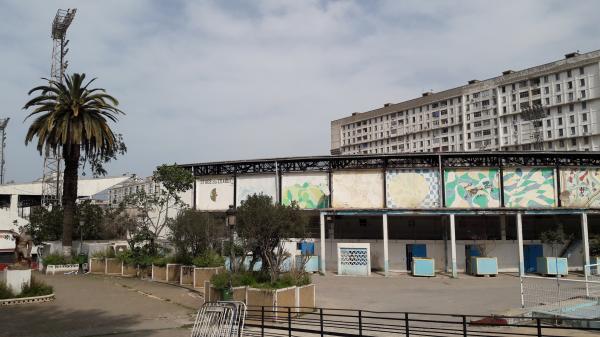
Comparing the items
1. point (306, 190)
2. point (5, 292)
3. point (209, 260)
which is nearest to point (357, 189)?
point (306, 190)

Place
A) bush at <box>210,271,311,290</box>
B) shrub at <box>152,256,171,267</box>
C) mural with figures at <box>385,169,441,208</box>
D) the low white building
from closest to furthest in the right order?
bush at <box>210,271,311,290</box> → shrub at <box>152,256,171,267</box> → mural with figures at <box>385,169,441,208</box> → the low white building

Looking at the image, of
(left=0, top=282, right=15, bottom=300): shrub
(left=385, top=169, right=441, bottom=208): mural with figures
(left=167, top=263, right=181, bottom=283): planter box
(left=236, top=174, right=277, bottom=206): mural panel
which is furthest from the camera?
(left=236, top=174, right=277, bottom=206): mural panel

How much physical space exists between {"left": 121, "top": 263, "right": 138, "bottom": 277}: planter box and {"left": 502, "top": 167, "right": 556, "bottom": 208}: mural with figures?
24.8m

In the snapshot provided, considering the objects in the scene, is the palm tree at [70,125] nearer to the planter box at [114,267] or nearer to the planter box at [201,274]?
the planter box at [114,267]

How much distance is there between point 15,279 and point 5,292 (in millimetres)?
811

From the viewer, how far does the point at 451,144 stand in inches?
4136

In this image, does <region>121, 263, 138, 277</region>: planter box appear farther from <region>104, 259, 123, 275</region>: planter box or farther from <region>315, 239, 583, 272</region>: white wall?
<region>315, 239, 583, 272</region>: white wall

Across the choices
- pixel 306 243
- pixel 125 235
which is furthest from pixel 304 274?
pixel 125 235

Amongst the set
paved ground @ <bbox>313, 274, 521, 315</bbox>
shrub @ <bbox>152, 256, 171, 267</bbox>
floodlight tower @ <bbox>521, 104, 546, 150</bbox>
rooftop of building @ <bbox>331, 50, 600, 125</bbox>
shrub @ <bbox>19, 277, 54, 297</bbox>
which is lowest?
paved ground @ <bbox>313, 274, 521, 315</bbox>

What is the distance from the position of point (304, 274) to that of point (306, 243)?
1661 cm

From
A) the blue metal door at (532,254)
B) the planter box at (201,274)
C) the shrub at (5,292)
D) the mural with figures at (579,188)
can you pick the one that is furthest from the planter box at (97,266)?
the mural with figures at (579,188)

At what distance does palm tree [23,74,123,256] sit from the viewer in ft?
109

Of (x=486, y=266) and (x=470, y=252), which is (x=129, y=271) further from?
(x=486, y=266)

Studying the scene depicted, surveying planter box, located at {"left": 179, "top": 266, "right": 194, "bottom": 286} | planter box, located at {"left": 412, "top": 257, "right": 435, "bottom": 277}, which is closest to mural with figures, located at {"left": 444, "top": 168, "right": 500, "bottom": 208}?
planter box, located at {"left": 412, "top": 257, "right": 435, "bottom": 277}
